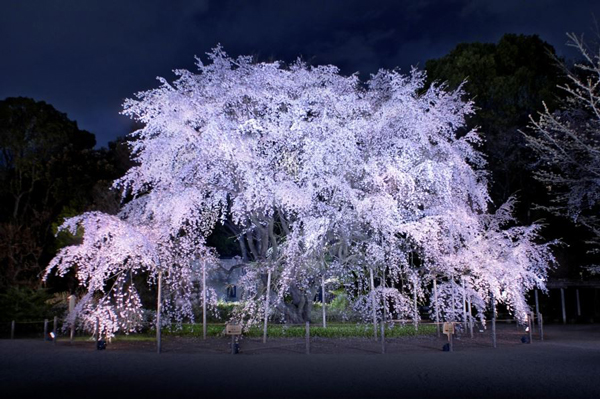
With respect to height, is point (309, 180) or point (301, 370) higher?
point (309, 180)

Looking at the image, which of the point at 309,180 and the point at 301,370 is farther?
the point at 309,180

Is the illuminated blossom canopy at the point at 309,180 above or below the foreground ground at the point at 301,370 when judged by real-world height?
above

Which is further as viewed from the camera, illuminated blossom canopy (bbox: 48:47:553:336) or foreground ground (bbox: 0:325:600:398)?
illuminated blossom canopy (bbox: 48:47:553:336)

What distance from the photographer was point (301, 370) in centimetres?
1106

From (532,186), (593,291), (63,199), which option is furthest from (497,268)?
(63,199)

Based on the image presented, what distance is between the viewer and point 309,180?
16.9m

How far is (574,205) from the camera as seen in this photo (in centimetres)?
2139

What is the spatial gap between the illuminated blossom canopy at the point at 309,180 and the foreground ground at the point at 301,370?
2.45m

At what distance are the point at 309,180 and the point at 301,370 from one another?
7089mm

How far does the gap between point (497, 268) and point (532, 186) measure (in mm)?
14531

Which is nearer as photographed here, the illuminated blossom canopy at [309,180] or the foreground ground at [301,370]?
the foreground ground at [301,370]

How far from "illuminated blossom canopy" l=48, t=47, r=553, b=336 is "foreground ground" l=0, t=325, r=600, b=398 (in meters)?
2.45

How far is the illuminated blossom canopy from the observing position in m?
16.6

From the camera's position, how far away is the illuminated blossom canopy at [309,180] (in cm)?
1662
